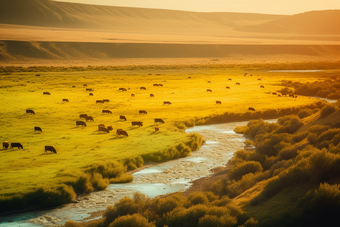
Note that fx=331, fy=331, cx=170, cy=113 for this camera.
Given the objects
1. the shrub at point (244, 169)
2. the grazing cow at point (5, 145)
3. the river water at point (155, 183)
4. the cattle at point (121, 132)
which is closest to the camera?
the river water at point (155, 183)

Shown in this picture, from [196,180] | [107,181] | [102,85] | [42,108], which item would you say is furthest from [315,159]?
[102,85]

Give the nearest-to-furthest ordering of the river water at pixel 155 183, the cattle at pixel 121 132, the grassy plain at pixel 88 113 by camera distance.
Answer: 1. the river water at pixel 155 183
2. the grassy plain at pixel 88 113
3. the cattle at pixel 121 132

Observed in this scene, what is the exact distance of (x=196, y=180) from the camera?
2039 cm

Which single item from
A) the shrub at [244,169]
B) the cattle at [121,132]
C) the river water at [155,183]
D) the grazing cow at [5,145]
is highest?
the grazing cow at [5,145]

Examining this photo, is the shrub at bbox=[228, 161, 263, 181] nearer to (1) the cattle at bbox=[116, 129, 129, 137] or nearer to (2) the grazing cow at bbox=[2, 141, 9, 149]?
(1) the cattle at bbox=[116, 129, 129, 137]

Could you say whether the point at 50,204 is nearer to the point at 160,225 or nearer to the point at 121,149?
the point at 160,225

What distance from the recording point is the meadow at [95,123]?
20031mm

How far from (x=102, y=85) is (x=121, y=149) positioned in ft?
136

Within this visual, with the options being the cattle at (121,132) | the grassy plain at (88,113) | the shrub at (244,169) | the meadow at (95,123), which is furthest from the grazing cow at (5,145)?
the shrub at (244,169)

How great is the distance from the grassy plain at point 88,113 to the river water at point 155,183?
1820 millimetres

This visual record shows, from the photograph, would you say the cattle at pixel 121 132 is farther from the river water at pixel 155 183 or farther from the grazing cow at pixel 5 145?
the grazing cow at pixel 5 145

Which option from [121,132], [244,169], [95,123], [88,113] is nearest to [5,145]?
[121,132]

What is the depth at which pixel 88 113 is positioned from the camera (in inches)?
1483

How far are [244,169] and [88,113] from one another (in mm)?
23066
